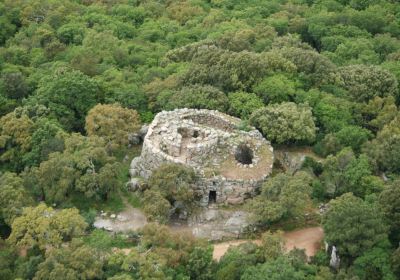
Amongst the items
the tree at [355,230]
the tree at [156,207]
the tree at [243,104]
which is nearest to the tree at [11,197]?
the tree at [156,207]

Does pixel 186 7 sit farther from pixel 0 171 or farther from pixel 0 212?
pixel 0 212

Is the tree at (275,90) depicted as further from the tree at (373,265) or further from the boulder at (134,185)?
the tree at (373,265)

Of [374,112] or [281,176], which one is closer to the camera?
[281,176]

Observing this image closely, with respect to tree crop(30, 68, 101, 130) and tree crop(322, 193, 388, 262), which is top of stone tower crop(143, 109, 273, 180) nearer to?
tree crop(30, 68, 101, 130)

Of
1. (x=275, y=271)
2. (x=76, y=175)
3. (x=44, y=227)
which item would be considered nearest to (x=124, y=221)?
(x=76, y=175)

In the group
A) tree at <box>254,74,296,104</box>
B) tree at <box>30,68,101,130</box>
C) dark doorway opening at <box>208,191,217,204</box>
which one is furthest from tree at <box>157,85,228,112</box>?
dark doorway opening at <box>208,191,217,204</box>

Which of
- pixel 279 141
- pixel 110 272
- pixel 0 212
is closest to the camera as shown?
pixel 110 272

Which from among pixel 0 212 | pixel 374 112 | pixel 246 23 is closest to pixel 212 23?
pixel 246 23
